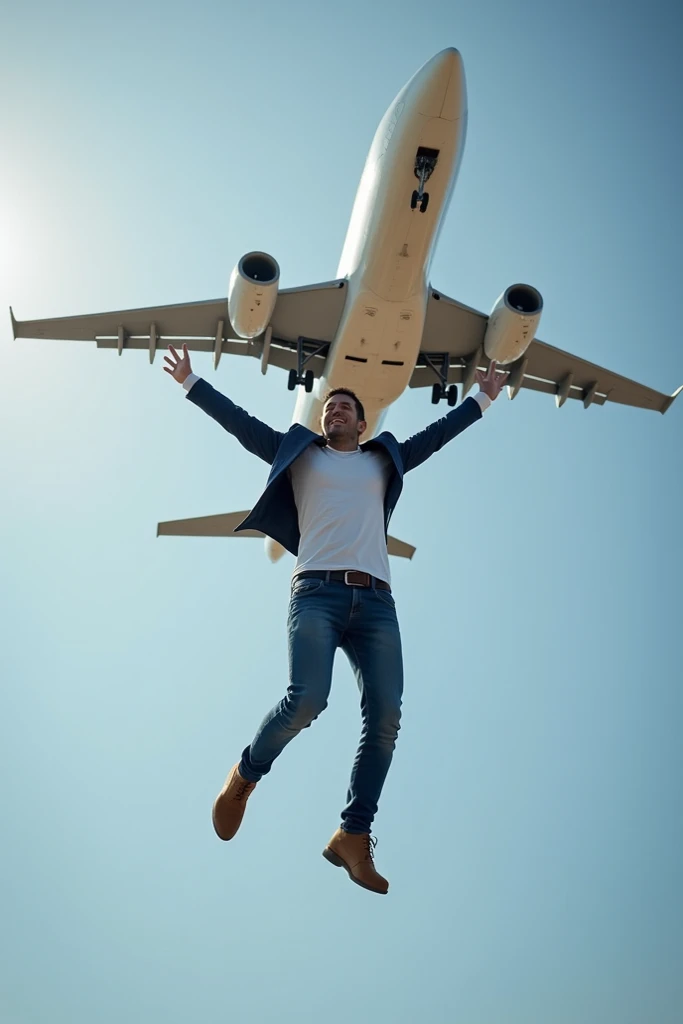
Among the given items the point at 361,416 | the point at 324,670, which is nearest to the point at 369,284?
the point at 361,416

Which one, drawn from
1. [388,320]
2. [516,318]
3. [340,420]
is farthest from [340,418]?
[516,318]

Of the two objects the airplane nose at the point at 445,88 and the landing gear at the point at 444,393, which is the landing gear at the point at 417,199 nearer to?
the airplane nose at the point at 445,88

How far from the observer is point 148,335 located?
19734 mm

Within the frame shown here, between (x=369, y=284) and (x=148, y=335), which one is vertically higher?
(x=369, y=284)

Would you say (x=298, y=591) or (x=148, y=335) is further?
(x=148, y=335)

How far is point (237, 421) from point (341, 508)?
0.87 metres

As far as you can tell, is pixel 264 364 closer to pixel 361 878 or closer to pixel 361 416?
pixel 361 416

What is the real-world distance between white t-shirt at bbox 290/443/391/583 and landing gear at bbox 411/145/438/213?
12.0 metres

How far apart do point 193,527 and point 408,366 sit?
537 cm

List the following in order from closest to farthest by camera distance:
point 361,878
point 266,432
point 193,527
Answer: point 361,878, point 266,432, point 193,527

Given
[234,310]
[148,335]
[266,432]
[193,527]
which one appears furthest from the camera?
[148,335]

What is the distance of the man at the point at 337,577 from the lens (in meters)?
4.22

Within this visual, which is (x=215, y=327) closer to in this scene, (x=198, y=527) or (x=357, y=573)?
(x=198, y=527)

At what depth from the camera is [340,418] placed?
5031mm
